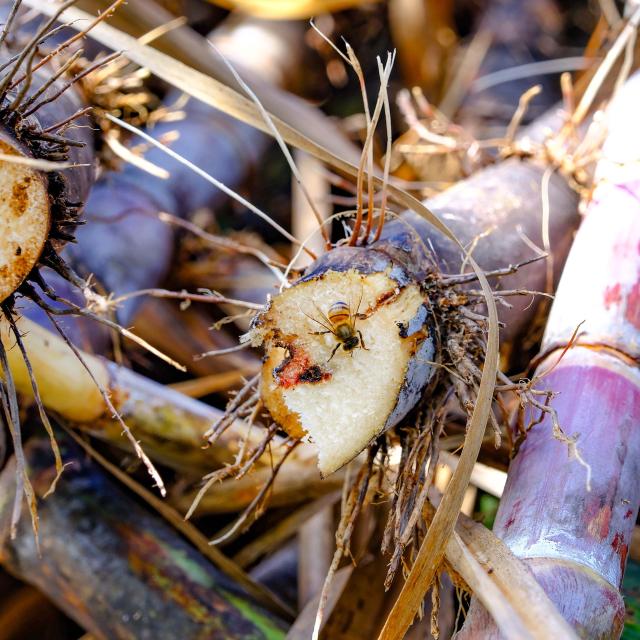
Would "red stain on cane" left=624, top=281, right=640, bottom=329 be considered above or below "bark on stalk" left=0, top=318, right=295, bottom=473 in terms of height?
above

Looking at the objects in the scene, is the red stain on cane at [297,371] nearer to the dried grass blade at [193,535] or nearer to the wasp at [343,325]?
the wasp at [343,325]

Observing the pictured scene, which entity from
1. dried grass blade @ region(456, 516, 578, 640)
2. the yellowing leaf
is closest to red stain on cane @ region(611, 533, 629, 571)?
dried grass blade @ region(456, 516, 578, 640)

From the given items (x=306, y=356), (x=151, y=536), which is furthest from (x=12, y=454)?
(x=306, y=356)

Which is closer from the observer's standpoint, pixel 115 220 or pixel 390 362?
pixel 390 362

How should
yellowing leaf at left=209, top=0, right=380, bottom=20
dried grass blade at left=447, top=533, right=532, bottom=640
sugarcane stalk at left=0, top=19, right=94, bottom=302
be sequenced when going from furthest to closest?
yellowing leaf at left=209, top=0, right=380, bottom=20
sugarcane stalk at left=0, top=19, right=94, bottom=302
dried grass blade at left=447, top=533, right=532, bottom=640

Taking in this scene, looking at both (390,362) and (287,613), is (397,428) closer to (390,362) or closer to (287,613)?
(390,362)

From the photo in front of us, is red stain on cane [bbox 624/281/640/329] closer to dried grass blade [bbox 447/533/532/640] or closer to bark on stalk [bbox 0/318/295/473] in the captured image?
dried grass blade [bbox 447/533/532/640]

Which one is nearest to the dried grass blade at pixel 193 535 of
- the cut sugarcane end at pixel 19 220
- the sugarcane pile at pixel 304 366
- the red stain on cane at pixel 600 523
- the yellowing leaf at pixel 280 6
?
the sugarcane pile at pixel 304 366
